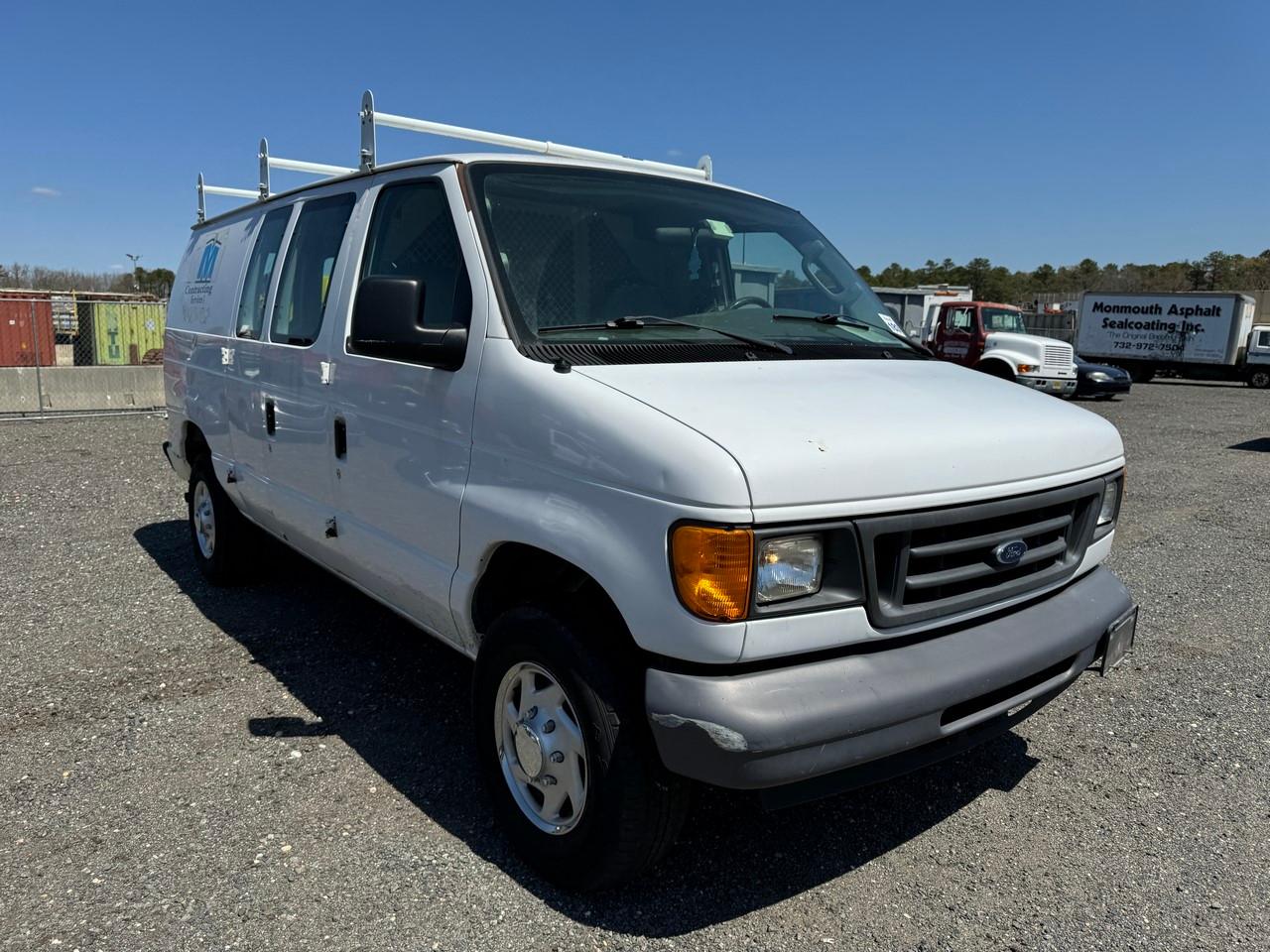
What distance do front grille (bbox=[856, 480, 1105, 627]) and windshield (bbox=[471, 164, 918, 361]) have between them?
2.87 feet

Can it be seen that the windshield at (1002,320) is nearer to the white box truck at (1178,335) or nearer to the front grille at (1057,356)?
the front grille at (1057,356)

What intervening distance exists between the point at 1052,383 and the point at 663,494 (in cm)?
1957

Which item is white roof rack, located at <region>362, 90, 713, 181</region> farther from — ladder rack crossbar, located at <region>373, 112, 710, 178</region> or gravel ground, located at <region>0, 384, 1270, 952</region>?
gravel ground, located at <region>0, 384, 1270, 952</region>

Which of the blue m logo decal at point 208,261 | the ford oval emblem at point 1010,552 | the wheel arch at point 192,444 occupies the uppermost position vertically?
the blue m logo decal at point 208,261

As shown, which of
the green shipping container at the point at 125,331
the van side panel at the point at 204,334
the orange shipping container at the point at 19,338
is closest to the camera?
the van side panel at the point at 204,334

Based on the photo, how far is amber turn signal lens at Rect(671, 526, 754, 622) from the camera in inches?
87.7

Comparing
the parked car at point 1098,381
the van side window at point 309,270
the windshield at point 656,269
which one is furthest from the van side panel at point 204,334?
the parked car at point 1098,381

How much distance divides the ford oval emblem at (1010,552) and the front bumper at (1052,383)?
17547 millimetres

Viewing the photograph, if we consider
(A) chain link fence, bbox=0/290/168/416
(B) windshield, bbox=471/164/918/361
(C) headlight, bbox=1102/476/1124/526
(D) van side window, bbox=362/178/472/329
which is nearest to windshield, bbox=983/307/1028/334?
(A) chain link fence, bbox=0/290/168/416

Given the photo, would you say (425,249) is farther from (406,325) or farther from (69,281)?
(69,281)

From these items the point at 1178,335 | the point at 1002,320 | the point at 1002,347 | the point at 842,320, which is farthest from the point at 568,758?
the point at 1178,335

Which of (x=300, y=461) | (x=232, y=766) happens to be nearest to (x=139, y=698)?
(x=232, y=766)

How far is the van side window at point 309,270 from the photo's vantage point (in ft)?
13.1

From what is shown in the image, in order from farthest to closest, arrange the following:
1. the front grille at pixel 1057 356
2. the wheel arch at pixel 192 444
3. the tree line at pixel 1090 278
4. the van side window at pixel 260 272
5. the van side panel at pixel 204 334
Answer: the tree line at pixel 1090 278
the front grille at pixel 1057 356
the wheel arch at pixel 192 444
the van side panel at pixel 204 334
the van side window at pixel 260 272
